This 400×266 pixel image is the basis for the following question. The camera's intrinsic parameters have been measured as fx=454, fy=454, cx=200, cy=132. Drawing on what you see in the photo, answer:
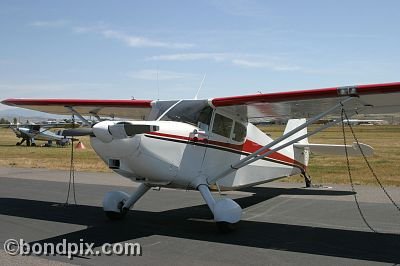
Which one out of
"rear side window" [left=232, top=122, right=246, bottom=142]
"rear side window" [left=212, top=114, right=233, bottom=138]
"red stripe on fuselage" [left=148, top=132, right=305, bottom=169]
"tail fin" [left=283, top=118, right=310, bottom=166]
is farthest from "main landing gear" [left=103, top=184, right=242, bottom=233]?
"tail fin" [left=283, top=118, right=310, bottom=166]

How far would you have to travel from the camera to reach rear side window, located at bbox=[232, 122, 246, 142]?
9.29 m

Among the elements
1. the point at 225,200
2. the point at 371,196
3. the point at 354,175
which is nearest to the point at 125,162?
the point at 225,200

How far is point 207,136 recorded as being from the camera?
8.43m

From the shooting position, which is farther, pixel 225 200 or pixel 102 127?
pixel 225 200

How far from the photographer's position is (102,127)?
654cm

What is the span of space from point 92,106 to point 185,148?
3.61 meters

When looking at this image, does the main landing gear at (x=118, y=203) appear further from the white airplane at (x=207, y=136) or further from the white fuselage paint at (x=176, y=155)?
the white fuselage paint at (x=176, y=155)

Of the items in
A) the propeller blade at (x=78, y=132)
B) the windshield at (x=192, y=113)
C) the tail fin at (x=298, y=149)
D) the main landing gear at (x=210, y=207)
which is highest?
the windshield at (x=192, y=113)

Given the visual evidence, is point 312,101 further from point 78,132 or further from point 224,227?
point 78,132

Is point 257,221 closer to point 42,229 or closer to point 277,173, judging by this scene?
point 277,173

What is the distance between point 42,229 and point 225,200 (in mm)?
3211

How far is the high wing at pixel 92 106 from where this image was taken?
10.1 meters

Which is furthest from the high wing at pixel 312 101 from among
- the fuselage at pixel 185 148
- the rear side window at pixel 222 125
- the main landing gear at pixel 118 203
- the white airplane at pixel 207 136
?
the main landing gear at pixel 118 203

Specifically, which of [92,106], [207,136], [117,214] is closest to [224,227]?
[207,136]
